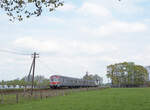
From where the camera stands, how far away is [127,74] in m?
97.5

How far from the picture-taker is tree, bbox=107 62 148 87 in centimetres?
9694

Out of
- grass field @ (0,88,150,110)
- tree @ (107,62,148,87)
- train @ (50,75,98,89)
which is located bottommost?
grass field @ (0,88,150,110)

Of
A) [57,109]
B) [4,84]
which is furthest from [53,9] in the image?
[4,84]

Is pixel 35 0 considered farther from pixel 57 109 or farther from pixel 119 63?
pixel 119 63

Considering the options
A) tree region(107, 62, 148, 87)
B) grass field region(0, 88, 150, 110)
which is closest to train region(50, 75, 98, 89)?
grass field region(0, 88, 150, 110)

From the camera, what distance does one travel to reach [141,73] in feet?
318

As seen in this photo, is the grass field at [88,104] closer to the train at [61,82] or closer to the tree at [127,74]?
the train at [61,82]

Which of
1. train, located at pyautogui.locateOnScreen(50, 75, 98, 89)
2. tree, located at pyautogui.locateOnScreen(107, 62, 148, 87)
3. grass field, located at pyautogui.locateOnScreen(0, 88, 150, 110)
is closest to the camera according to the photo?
grass field, located at pyautogui.locateOnScreen(0, 88, 150, 110)

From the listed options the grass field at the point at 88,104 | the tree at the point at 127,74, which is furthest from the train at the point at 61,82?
the tree at the point at 127,74

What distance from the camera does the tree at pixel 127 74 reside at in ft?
318

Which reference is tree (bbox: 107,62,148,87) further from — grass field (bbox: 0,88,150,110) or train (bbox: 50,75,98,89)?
grass field (bbox: 0,88,150,110)

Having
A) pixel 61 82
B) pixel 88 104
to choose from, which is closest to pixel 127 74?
pixel 61 82

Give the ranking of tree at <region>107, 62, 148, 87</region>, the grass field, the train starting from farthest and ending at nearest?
tree at <region>107, 62, 148, 87</region>, the train, the grass field

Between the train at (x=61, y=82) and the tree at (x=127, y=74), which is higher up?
the tree at (x=127, y=74)
